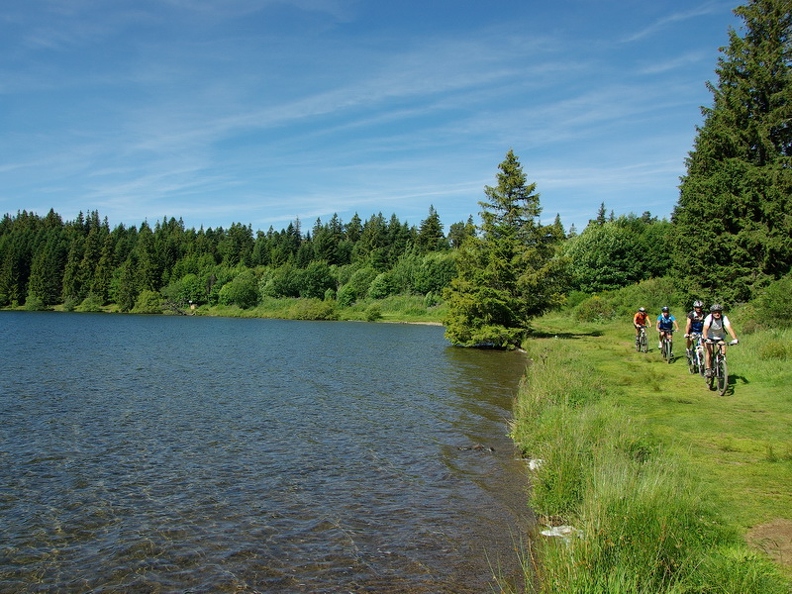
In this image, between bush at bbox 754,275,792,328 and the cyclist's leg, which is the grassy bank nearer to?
the cyclist's leg

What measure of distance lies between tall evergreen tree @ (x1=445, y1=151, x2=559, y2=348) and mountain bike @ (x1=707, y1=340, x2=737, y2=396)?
848 inches

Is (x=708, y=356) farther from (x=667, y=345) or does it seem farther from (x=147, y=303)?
(x=147, y=303)

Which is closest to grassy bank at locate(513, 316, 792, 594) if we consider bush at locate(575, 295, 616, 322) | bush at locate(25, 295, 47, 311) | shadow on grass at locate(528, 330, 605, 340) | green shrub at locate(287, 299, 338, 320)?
shadow on grass at locate(528, 330, 605, 340)

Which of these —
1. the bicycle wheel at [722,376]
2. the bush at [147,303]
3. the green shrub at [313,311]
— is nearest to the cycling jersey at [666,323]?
the bicycle wheel at [722,376]

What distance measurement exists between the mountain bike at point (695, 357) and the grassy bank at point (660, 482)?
1.10 m

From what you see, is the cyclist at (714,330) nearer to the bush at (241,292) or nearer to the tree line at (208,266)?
the tree line at (208,266)

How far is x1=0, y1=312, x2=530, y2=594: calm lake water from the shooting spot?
7520 mm

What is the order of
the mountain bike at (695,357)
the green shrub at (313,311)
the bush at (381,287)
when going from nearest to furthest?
the mountain bike at (695,357), the green shrub at (313,311), the bush at (381,287)

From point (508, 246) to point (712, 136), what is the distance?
14.2 m

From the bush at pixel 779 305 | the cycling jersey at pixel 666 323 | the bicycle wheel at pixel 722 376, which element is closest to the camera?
the bicycle wheel at pixel 722 376

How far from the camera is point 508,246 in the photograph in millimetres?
40344

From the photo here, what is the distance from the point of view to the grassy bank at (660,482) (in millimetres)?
5793

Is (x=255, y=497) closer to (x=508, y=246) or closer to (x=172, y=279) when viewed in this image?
(x=508, y=246)

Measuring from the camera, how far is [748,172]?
31.5 meters
